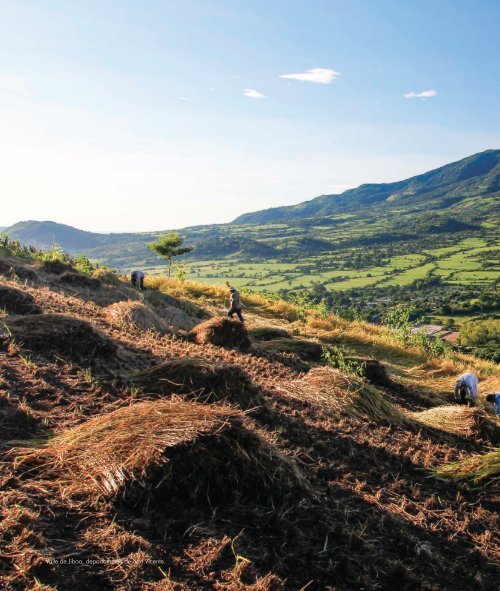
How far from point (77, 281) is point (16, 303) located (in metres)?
5.86

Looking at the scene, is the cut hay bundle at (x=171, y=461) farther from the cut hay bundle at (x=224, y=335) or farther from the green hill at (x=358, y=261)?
the green hill at (x=358, y=261)

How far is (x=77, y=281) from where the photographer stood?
1334cm

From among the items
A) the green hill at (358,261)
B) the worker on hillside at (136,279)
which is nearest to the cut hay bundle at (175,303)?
the worker on hillside at (136,279)

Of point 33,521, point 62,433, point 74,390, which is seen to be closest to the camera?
point 33,521

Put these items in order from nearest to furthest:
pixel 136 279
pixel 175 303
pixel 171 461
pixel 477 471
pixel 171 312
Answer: pixel 171 461
pixel 477 471
pixel 171 312
pixel 175 303
pixel 136 279

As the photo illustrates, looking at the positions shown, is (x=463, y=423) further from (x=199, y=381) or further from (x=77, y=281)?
(x=77, y=281)

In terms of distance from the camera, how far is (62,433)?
385 centimetres

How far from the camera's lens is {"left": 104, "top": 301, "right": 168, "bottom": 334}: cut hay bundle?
8.58 meters

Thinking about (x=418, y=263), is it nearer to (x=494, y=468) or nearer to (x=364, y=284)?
(x=364, y=284)

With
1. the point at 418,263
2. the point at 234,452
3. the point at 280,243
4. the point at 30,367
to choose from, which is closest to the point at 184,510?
the point at 234,452

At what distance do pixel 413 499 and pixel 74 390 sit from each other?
3.50m

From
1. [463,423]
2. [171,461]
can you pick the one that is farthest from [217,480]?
[463,423]

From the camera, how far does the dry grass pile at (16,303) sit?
7.46 meters

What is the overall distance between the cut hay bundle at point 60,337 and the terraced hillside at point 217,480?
0.9 inches
